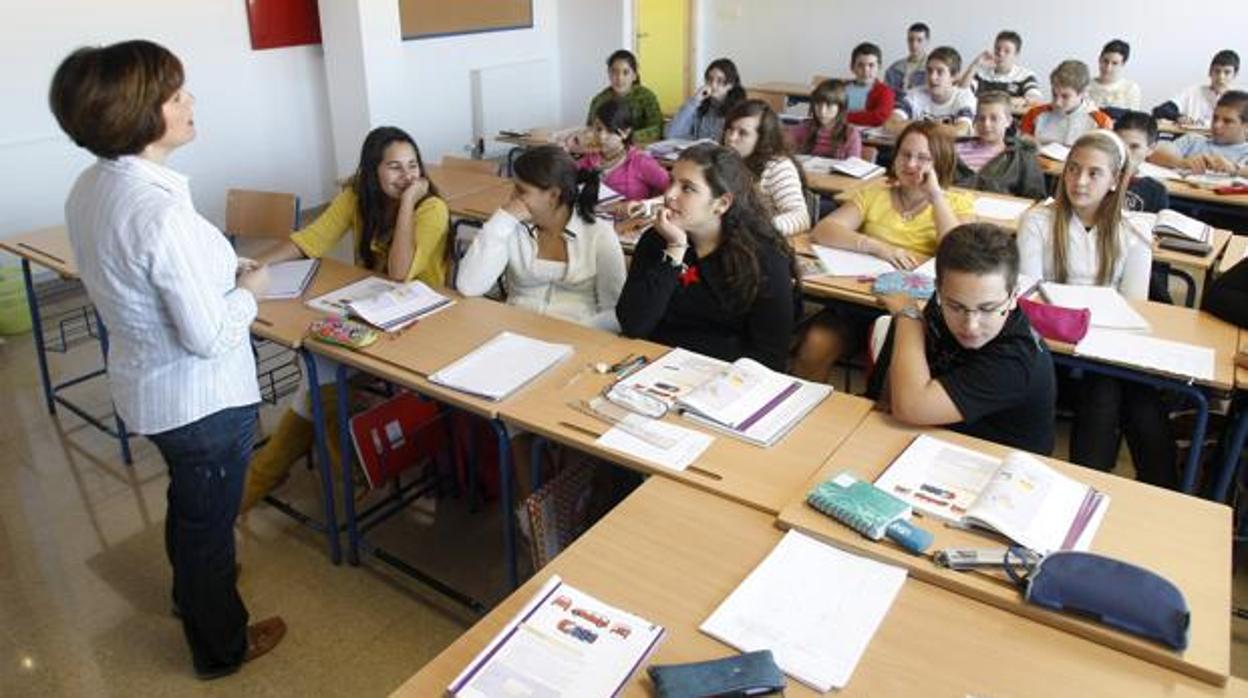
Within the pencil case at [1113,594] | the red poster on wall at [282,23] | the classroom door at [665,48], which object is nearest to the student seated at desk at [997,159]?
the pencil case at [1113,594]

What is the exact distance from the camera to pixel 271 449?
304 centimetres

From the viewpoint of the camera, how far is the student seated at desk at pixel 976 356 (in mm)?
1974

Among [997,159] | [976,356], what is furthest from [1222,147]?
[976,356]

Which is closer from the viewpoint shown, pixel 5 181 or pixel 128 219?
pixel 128 219

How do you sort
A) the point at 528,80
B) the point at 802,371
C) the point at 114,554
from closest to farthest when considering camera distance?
1. the point at 114,554
2. the point at 802,371
3. the point at 528,80

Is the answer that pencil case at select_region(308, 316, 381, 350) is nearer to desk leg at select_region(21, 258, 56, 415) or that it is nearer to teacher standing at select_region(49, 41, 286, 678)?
teacher standing at select_region(49, 41, 286, 678)

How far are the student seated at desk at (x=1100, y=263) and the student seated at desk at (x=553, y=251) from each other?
1.43 meters

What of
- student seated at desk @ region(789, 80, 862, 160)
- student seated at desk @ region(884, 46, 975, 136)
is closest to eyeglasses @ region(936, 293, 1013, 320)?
student seated at desk @ region(789, 80, 862, 160)

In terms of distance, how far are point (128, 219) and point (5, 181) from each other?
151 inches

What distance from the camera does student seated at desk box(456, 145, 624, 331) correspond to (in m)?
2.90

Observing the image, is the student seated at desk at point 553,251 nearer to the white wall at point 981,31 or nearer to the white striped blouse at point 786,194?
the white striped blouse at point 786,194

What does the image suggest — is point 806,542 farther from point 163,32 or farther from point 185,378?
point 163,32

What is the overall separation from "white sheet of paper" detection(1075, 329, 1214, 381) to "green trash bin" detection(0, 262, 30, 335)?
4.60 m

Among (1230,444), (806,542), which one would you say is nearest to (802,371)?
(1230,444)
